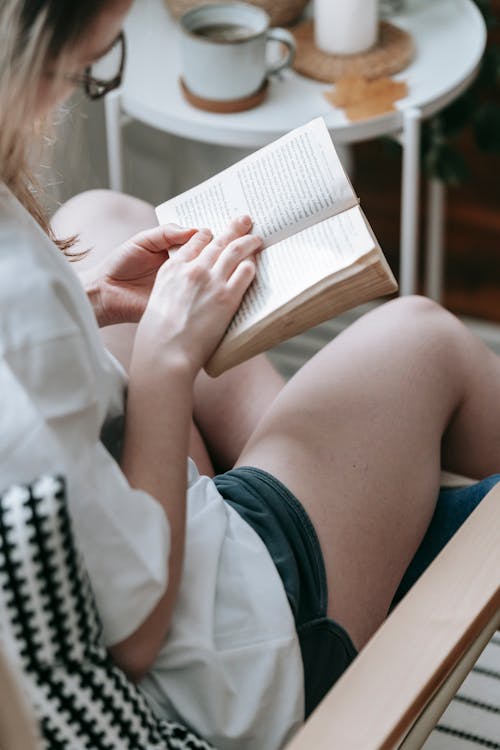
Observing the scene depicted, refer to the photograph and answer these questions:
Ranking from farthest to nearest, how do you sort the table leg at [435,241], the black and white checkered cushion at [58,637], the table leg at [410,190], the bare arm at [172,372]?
the table leg at [435,241] → the table leg at [410,190] → the bare arm at [172,372] → the black and white checkered cushion at [58,637]

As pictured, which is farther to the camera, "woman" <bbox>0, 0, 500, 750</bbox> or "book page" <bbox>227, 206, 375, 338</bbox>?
"book page" <bbox>227, 206, 375, 338</bbox>

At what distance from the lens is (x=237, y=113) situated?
1324 millimetres

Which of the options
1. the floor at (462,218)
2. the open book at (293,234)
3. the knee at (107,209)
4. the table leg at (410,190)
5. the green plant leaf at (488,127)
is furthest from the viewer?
the floor at (462,218)

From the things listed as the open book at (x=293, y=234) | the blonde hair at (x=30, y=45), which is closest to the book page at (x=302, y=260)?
the open book at (x=293, y=234)

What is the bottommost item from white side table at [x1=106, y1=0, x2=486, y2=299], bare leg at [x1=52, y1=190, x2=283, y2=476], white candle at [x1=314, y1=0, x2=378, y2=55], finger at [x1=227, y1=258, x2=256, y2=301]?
bare leg at [x1=52, y1=190, x2=283, y2=476]

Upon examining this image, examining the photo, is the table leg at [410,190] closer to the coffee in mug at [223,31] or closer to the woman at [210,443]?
the coffee in mug at [223,31]

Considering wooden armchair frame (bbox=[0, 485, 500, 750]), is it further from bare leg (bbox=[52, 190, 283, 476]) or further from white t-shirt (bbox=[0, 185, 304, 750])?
bare leg (bbox=[52, 190, 283, 476])

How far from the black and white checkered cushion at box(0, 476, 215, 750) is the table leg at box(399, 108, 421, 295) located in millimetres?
825

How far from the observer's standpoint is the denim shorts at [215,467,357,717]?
0.80 m

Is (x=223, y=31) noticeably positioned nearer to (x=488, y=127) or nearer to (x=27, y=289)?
(x=488, y=127)

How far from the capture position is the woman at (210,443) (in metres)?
0.65

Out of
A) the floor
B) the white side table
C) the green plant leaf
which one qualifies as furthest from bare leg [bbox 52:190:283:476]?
the floor

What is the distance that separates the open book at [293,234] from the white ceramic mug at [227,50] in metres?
0.37

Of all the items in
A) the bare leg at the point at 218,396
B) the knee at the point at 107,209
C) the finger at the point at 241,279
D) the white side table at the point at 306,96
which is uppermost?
the finger at the point at 241,279
